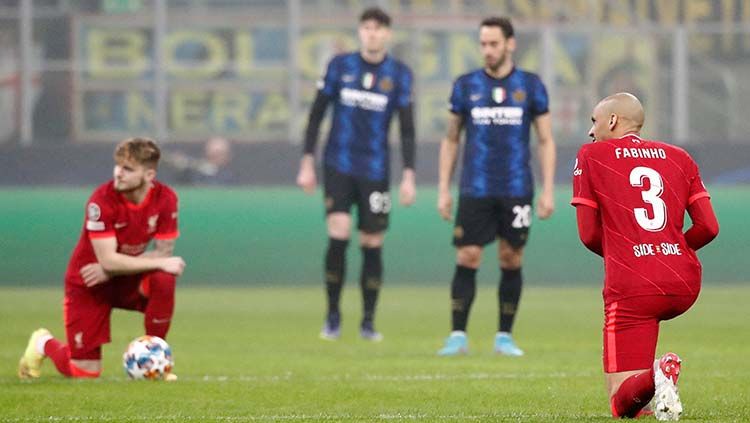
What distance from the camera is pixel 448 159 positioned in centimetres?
1013

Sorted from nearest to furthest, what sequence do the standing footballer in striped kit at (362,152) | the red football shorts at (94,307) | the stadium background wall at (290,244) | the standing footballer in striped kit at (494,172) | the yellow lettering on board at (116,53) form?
the red football shorts at (94,307) < the standing footballer in striped kit at (494,172) < the standing footballer in striped kit at (362,152) < the stadium background wall at (290,244) < the yellow lettering on board at (116,53)

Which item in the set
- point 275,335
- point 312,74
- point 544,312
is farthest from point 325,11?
point 275,335

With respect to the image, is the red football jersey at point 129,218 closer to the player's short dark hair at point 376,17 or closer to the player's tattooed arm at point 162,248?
the player's tattooed arm at point 162,248

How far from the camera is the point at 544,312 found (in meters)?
14.4

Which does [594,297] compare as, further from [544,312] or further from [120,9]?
[120,9]

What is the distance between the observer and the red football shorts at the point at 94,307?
8672mm

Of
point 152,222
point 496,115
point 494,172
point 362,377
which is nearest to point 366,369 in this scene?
point 362,377

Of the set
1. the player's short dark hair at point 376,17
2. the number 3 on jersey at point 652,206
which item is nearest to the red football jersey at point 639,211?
the number 3 on jersey at point 652,206

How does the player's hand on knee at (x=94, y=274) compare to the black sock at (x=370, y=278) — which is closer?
the player's hand on knee at (x=94, y=274)

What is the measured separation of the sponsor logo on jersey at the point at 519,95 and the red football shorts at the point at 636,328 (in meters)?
3.90

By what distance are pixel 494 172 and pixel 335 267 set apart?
1.94 metres

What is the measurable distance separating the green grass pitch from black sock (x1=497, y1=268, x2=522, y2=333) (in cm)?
29

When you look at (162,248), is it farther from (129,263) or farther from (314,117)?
(314,117)

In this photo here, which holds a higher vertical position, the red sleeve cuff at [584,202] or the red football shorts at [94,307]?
the red sleeve cuff at [584,202]
